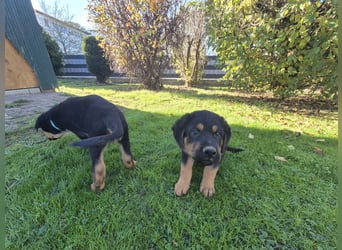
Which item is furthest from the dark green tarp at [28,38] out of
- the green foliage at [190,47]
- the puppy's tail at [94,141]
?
the puppy's tail at [94,141]

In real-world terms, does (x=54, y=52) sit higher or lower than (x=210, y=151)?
lower

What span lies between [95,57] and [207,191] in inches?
446

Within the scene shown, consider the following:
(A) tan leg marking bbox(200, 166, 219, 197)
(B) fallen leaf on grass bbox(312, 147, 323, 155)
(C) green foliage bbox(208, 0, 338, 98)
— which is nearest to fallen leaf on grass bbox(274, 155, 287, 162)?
(B) fallen leaf on grass bbox(312, 147, 323, 155)

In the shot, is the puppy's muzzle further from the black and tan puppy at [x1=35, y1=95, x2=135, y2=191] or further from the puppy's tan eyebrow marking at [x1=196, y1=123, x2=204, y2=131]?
the black and tan puppy at [x1=35, y1=95, x2=135, y2=191]

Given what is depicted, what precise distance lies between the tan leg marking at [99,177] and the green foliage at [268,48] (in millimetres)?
4809

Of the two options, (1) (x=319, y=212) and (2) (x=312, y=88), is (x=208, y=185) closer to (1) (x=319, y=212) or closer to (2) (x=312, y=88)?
(1) (x=319, y=212)

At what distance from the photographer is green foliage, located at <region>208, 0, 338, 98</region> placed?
5.13 meters

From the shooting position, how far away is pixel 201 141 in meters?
1.98

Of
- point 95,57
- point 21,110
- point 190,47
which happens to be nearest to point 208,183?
point 21,110

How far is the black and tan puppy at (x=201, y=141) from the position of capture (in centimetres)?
199

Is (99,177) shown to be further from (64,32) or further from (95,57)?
(64,32)

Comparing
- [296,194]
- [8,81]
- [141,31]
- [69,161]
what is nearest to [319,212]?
[296,194]

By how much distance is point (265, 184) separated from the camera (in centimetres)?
234

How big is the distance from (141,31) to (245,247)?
8400mm
